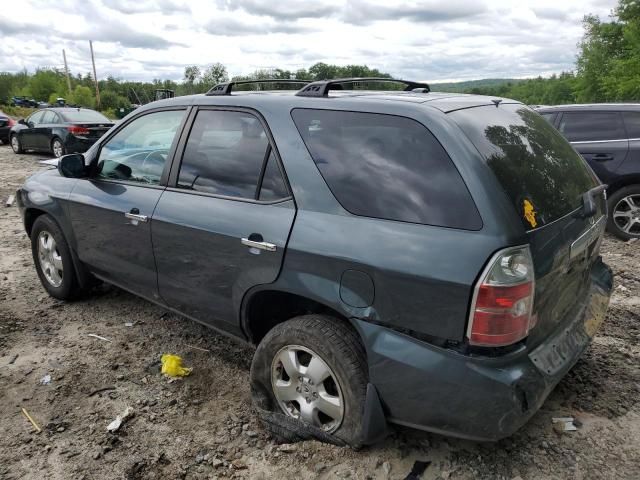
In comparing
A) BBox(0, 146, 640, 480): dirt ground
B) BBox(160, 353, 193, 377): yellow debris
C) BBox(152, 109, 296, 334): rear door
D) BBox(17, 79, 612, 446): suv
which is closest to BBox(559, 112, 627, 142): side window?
BBox(0, 146, 640, 480): dirt ground

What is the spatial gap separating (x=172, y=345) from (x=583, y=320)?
2.73 meters

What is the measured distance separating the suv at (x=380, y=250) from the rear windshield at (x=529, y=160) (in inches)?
0.4

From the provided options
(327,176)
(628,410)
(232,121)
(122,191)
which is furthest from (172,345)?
(628,410)

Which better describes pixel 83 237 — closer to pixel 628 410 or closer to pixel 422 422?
pixel 422 422

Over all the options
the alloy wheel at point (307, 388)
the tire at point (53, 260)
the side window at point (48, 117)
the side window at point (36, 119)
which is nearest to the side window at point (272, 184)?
the alloy wheel at point (307, 388)

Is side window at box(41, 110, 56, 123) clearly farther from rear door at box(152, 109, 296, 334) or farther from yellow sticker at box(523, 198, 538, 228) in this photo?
yellow sticker at box(523, 198, 538, 228)

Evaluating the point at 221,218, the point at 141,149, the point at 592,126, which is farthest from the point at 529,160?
the point at 592,126

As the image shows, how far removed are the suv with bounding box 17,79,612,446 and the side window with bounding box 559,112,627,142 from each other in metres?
4.28

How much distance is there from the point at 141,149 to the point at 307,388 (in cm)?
217

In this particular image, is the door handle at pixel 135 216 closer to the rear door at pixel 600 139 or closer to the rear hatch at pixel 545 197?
the rear hatch at pixel 545 197

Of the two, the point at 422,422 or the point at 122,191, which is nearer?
the point at 422,422

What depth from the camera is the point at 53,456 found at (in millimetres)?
2641

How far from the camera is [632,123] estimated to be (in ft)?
21.1

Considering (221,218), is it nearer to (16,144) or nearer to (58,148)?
(58,148)
